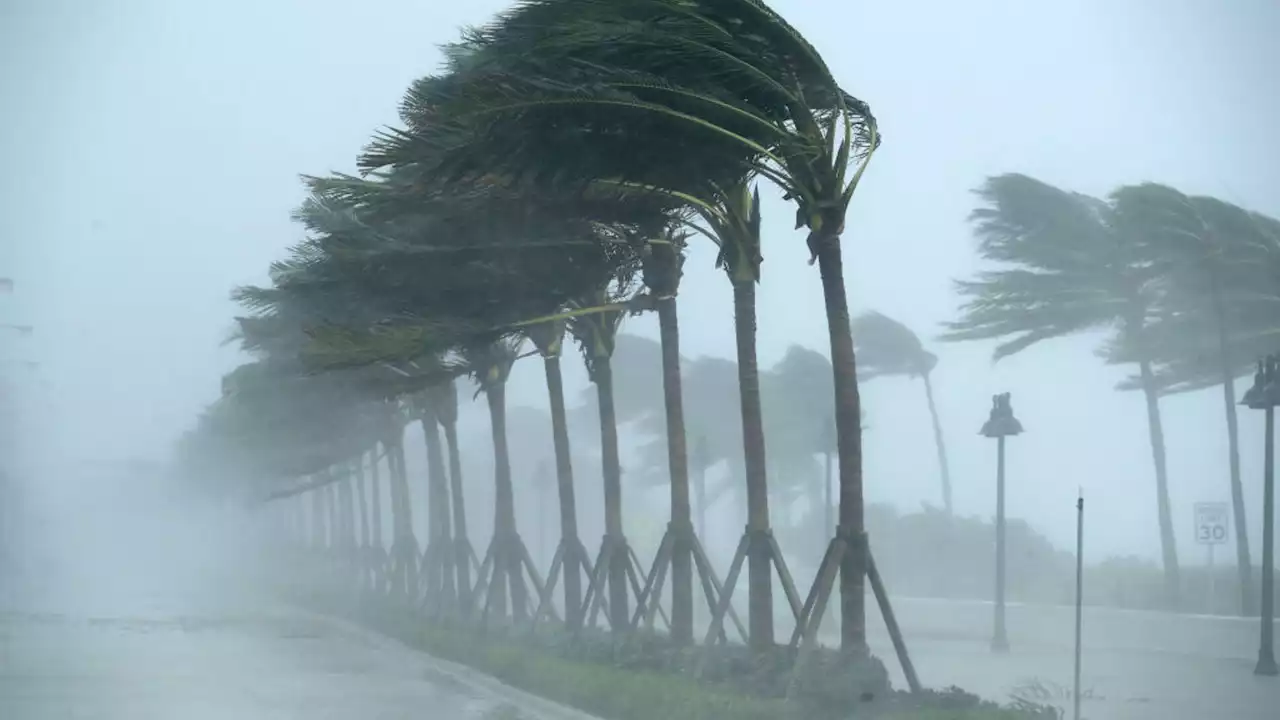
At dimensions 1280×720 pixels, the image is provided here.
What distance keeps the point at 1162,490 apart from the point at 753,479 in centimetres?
2550

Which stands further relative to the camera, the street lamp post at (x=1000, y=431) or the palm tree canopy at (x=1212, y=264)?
the palm tree canopy at (x=1212, y=264)

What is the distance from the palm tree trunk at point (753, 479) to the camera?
1994 cm

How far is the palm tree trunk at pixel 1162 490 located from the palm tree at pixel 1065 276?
3 cm

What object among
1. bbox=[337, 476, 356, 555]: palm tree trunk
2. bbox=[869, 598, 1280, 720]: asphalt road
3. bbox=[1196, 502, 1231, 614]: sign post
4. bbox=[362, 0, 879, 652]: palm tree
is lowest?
bbox=[869, 598, 1280, 720]: asphalt road

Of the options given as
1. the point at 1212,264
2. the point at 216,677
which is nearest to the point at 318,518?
the point at 1212,264

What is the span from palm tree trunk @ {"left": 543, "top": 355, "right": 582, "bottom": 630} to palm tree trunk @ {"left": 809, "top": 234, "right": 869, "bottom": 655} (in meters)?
11.0

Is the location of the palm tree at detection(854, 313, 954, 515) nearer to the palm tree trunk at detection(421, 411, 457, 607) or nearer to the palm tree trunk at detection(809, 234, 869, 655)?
the palm tree trunk at detection(421, 411, 457, 607)

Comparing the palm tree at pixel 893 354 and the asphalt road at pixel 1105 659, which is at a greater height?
the palm tree at pixel 893 354

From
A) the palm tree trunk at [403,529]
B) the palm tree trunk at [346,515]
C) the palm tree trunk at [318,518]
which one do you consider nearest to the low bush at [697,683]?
the palm tree trunk at [403,529]

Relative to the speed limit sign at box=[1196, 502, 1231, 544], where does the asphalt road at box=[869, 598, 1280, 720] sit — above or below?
below

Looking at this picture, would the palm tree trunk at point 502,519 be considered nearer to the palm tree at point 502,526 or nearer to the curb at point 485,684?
the palm tree at point 502,526

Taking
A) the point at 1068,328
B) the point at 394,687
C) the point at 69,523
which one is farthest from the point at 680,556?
the point at 69,523

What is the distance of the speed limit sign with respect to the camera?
26.4 m

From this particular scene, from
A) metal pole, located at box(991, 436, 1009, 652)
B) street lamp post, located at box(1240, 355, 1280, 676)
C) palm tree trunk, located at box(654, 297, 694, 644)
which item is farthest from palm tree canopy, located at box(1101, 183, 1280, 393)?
palm tree trunk, located at box(654, 297, 694, 644)
